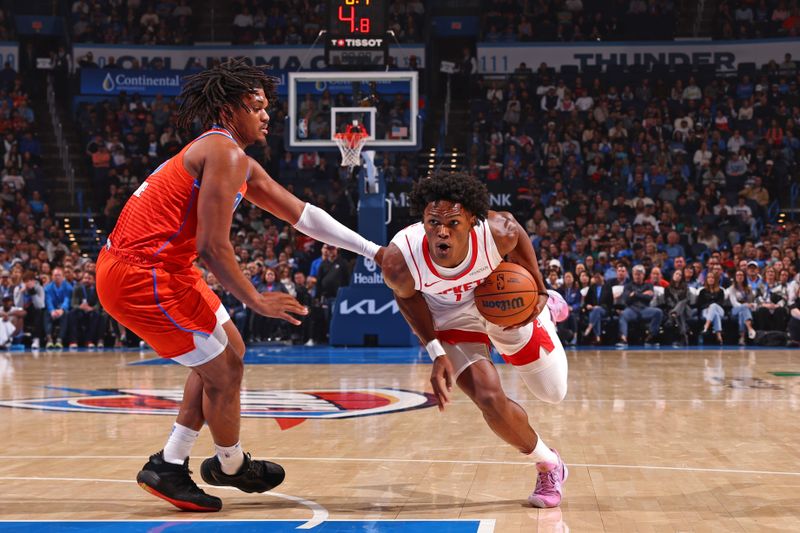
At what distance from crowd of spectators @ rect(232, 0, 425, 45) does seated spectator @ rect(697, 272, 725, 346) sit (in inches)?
446

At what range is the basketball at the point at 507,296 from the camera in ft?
15.9

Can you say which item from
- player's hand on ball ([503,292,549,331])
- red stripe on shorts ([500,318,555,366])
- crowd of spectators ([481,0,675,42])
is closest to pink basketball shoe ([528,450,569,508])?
red stripe on shorts ([500,318,555,366])

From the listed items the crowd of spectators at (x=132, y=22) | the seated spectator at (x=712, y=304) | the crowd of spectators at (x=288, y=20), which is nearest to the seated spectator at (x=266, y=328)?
the seated spectator at (x=712, y=304)

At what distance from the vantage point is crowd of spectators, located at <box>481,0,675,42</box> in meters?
24.5

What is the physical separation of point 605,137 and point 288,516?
18625mm

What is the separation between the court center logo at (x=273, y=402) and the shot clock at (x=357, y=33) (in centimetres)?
593

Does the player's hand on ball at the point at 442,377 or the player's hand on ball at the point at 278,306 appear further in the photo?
the player's hand on ball at the point at 442,377

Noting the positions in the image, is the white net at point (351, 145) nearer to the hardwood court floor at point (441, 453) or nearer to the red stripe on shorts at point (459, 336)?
the hardwood court floor at point (441, 453)

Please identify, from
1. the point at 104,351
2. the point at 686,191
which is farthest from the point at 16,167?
the point at 686,191

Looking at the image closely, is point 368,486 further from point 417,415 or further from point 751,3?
point 751,3

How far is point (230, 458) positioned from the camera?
4719 mm

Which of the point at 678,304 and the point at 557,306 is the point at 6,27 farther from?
the point at 557,306

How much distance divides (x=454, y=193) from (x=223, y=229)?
1098 millimetres

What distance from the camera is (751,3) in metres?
24.8
